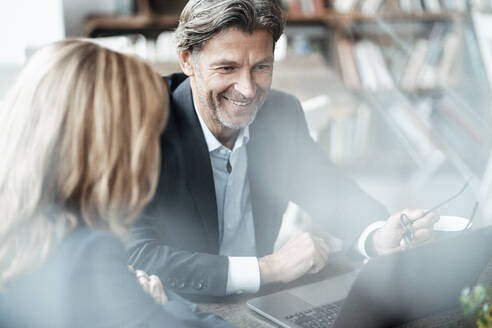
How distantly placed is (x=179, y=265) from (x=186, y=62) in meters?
0.53

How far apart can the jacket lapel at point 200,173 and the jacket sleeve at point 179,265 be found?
15 cm

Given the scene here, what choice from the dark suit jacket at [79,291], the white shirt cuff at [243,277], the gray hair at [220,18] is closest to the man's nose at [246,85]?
the gray hair at [220,18]

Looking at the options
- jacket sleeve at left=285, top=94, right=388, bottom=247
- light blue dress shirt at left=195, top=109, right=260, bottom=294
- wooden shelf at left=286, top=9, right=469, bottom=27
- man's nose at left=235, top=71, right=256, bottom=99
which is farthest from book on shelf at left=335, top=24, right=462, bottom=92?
man's nose at left=235, top=71, right=256, bottom=99

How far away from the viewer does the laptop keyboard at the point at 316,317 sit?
83cm

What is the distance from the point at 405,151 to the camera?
3.87 meters

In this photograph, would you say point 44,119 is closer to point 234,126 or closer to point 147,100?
point 147,100

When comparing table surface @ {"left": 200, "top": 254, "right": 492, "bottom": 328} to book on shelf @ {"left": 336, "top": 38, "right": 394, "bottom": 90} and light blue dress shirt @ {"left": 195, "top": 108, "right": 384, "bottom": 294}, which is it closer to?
light blue dress shirt @ {"left": 195, "top": 108, "right": 384, "bottom": 294}

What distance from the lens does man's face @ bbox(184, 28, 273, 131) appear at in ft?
3.98

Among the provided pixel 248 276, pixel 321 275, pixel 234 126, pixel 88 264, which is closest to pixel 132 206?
pixel 88 264

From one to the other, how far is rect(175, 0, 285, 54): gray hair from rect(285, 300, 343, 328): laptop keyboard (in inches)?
25.4

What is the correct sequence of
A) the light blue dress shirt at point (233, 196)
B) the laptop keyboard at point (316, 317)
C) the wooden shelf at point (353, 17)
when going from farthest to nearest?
the wooden shelf at point (353, 17) → the light blue dress shirt at point (233, 196) → the laptop keyboard at point (316, 317)

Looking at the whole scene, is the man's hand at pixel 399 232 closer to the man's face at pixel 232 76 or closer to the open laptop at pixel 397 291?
the open laptop at pixel 397 291

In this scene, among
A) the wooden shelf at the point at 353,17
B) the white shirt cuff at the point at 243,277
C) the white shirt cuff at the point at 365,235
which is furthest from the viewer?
the wooden shelf at the point at 353,17

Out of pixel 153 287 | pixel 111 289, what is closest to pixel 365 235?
pixel 153 287
